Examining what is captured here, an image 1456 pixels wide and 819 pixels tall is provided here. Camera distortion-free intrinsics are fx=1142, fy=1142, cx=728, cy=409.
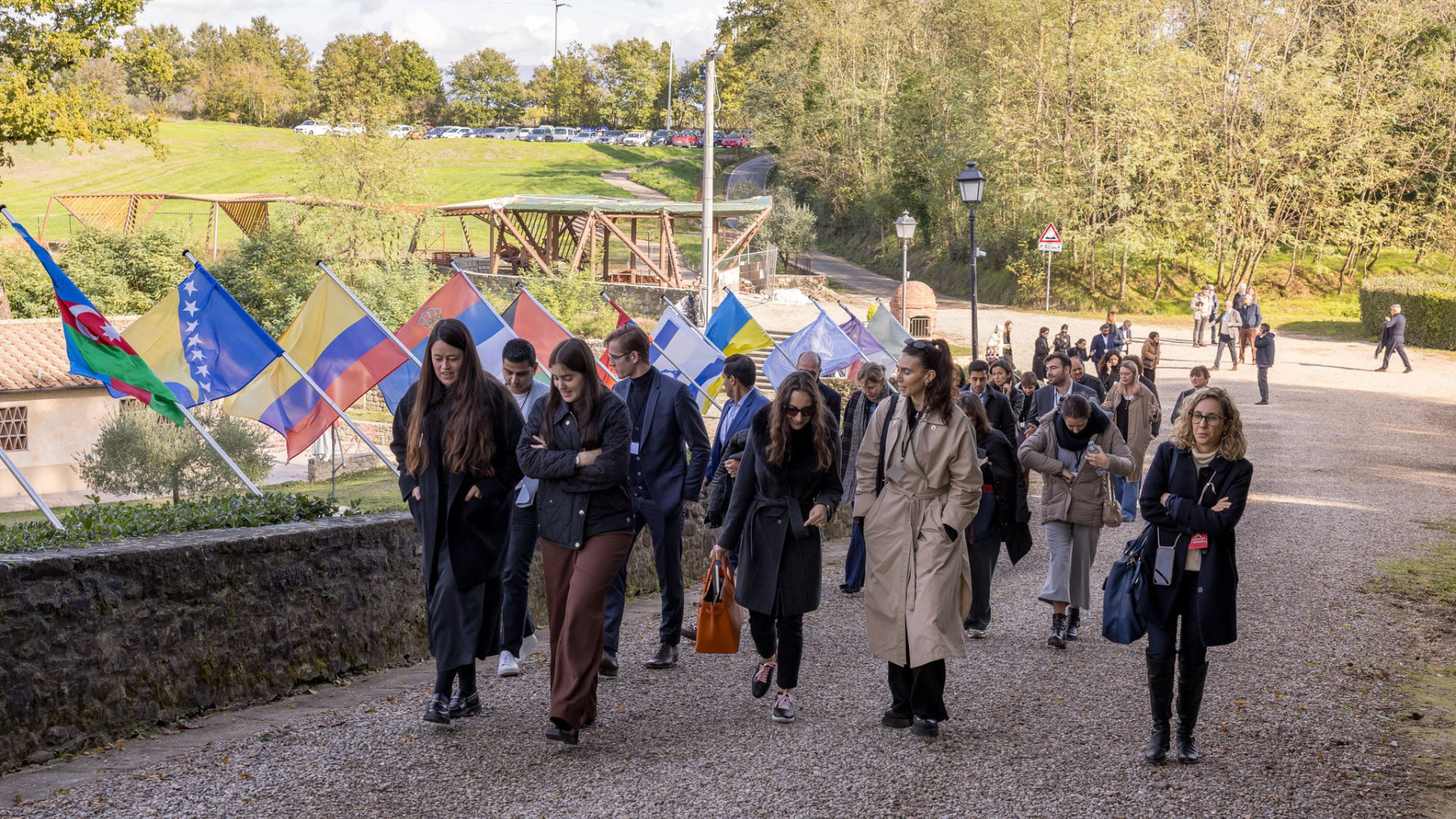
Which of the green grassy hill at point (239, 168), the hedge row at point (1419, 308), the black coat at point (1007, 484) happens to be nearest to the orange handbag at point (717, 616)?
the black coat at point (1007, 484)

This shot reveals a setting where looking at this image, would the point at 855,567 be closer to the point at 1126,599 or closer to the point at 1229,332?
the point at 1126,599

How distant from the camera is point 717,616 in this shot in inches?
223

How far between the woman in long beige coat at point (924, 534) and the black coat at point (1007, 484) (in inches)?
74.7

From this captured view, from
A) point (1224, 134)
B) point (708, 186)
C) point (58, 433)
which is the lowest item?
point (58, 433)

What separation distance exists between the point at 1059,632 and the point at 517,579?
3.45m

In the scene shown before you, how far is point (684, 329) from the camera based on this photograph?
44.9 ft

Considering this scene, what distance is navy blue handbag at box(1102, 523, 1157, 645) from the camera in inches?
200

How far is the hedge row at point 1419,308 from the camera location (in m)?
30.1

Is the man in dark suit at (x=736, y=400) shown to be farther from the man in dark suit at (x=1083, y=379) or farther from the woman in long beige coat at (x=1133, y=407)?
the woman in long beige coat at (x=1133, y=407)

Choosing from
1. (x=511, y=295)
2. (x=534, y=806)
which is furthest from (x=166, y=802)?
(x=511, y=295)

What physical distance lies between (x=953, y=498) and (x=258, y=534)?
346cm

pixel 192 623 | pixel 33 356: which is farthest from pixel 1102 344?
pixel 33 356

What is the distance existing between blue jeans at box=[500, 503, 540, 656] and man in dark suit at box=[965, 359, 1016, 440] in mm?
3052

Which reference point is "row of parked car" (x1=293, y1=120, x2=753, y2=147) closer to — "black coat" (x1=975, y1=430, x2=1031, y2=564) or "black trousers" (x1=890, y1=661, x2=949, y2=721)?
"black coat" (x1=975, y1=430, x2=1031, y2=564)
